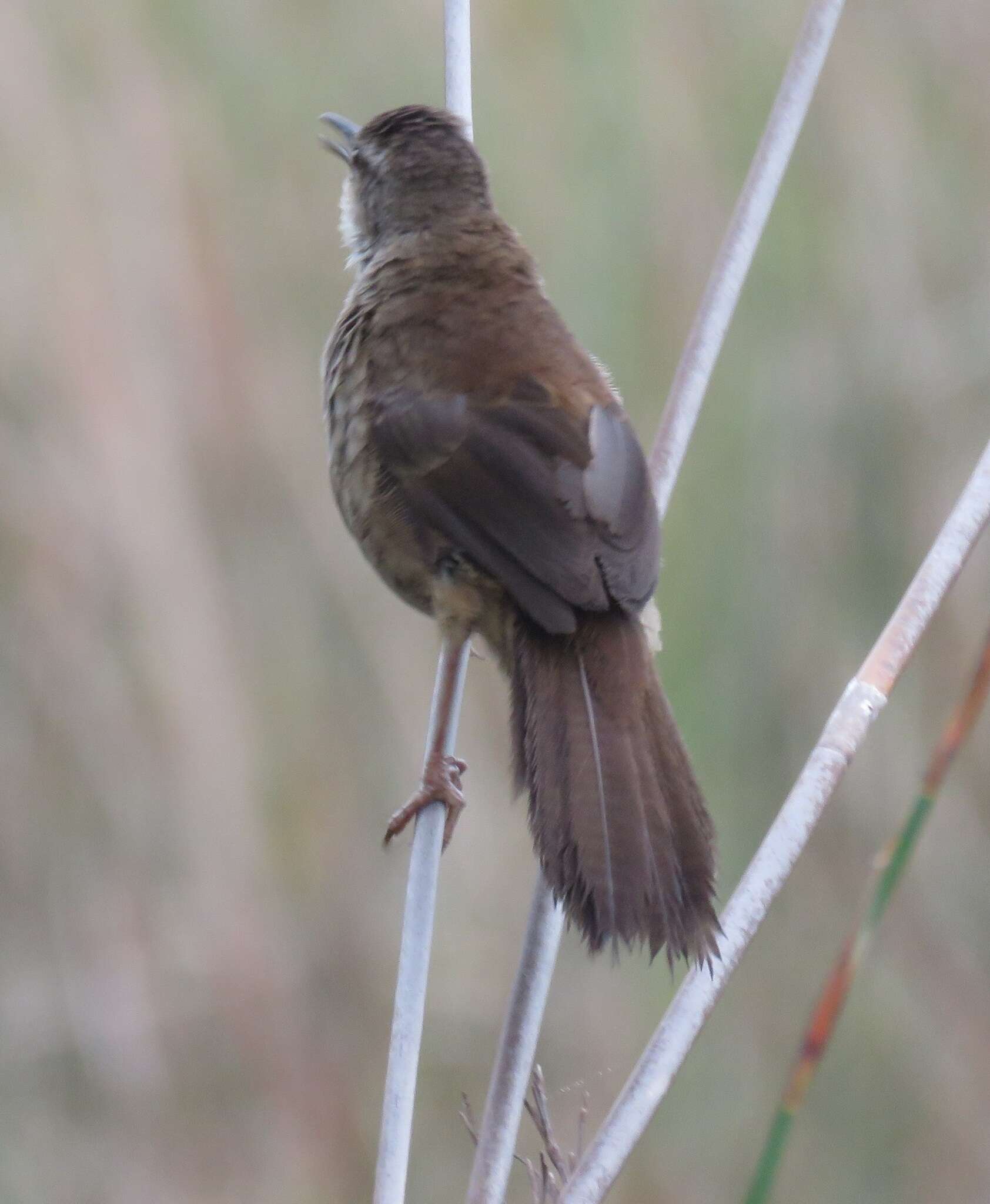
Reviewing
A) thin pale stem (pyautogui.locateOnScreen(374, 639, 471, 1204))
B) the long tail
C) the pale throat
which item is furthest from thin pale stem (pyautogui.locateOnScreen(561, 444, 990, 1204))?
the pale throat

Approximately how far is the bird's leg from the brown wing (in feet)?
0.67

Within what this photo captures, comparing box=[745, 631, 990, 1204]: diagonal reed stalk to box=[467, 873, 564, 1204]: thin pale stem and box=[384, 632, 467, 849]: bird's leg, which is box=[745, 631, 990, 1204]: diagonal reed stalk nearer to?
box=[467, 873, 564, 1204]: thin pale stem

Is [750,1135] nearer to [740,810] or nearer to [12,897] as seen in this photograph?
[740,810]

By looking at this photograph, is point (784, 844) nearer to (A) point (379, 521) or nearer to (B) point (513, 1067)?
(B) point (513, 1067)

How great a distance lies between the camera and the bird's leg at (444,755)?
252cm

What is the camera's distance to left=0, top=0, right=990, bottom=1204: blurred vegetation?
3.06 metres

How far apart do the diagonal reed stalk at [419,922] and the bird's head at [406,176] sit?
1.13ft

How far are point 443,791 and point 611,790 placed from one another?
538 millimetres

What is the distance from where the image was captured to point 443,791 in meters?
2.54

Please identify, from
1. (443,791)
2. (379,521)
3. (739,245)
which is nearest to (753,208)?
(739,245)

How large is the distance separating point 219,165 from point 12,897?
1415mm

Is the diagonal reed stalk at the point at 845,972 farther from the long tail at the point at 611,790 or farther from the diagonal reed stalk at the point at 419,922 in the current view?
the diagonal reed stalk at the point at 419,922

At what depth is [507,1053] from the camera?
1.94m

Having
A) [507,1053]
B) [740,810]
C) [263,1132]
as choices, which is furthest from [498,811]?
[507,1053]
